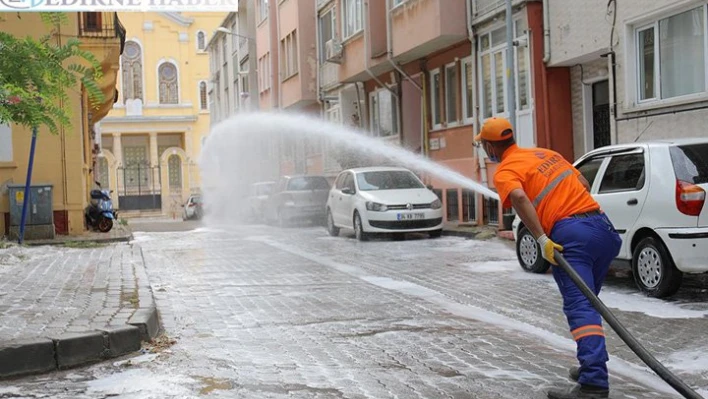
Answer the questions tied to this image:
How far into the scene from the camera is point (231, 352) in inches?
272

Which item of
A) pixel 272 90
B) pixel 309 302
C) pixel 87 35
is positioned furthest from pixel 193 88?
pixel 309 302

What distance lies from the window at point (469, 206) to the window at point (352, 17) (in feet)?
24.2

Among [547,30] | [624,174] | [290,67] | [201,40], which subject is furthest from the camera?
[201,40]

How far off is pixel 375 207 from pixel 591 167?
8.50 metres

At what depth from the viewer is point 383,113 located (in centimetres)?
2892

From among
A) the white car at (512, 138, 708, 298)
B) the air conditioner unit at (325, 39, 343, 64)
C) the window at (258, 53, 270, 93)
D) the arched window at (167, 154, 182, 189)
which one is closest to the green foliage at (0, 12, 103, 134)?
the white car at (512, 138, 708, 298)

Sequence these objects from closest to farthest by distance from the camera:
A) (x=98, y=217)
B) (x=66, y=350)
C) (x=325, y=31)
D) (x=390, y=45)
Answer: (x=66, y=350) < (x=98, y=217) < (x=390, y=45) < (x=325, y=31)

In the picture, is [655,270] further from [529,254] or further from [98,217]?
[98,217]

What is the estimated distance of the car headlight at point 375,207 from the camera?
1880 cm

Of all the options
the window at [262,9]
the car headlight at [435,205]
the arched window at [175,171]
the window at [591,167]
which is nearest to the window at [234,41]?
the arched window at [175,171]

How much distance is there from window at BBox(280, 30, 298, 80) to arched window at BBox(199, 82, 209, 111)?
2855cm

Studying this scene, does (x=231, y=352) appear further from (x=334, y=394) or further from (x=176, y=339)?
(x=334, y=394)

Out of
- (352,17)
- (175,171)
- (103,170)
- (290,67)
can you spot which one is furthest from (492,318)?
(103,170)

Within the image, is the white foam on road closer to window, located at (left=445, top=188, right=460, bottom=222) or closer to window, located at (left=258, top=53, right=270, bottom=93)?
window, located at (left=445, top=188, right=460, bottom=222)
